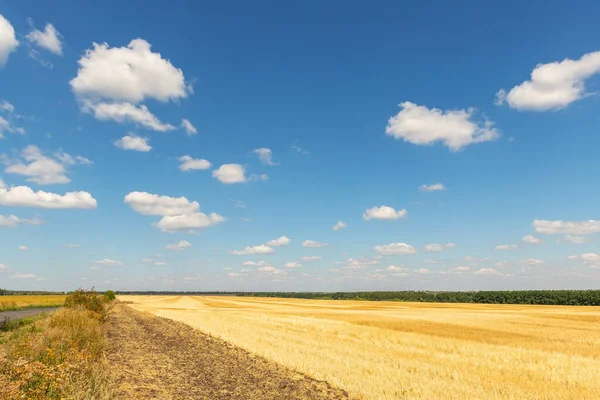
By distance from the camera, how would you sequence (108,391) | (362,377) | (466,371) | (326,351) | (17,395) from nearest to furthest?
(17,395)
(108,391)
(362,377)
(466,371)
(326,351)

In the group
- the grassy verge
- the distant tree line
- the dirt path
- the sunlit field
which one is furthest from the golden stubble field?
the distant tree line

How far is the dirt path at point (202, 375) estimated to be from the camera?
13125 mm

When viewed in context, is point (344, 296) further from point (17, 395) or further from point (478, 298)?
point (17, 395)

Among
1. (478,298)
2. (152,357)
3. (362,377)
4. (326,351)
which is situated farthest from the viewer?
(478,298)

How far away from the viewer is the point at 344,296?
193250 mm

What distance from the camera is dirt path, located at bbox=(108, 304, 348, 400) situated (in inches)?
517

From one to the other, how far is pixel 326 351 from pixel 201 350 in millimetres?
7166

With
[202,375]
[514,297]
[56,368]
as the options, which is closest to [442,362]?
[202,375]

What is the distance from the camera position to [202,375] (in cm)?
1595

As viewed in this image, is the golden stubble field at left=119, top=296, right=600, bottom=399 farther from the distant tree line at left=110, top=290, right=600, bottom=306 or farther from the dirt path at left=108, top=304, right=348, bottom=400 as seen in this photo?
the distant tree line at left=110, top=290, right=600, bottom=306

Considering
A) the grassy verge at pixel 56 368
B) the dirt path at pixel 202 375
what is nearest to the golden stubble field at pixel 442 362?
the dirt path at pixel 202 375

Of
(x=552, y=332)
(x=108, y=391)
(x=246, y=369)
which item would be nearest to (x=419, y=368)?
(x=246, y=369)

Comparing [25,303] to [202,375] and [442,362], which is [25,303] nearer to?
[202,375]

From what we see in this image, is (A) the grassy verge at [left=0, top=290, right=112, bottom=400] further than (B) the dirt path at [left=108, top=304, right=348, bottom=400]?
No
